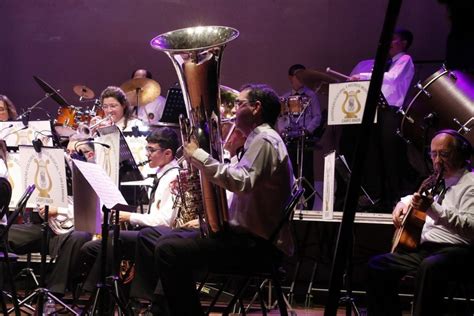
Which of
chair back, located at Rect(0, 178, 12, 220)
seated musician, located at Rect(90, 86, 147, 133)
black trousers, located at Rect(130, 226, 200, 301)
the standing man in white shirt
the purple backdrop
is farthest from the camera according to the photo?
the purple backdrop

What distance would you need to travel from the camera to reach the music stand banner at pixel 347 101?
18.7ft

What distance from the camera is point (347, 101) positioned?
5.75 m

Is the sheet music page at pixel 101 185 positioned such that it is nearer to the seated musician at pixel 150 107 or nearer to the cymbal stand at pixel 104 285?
the cymbal stand at pixel 104 285

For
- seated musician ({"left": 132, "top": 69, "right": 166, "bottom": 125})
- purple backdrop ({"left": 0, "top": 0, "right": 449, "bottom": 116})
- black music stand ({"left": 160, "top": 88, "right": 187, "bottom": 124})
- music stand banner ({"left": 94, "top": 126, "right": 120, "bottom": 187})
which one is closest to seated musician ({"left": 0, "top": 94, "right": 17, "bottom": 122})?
seated musician ({"left": 132, "top": 69, "right": 166, "bottom": 125})

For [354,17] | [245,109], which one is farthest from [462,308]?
[354,17]

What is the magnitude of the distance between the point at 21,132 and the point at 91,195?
2.23m

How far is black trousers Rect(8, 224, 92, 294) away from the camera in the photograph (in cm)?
548

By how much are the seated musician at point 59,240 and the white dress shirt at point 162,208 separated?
630 millimetres

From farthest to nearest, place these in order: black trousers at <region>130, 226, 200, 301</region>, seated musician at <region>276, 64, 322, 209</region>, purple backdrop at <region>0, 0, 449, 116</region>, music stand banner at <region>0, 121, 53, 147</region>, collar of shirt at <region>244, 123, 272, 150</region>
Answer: purple backdrop at <region>0, 0, 449, 116</region>
seated musician at <region>276, 64, 322, 209</region>
music stand banner at <region>0, 121, 53, 147</region>
black trousers at <region>130, 226, 200, 301</region>
collar of shirt at <region>244, 123, 272, 150</region>

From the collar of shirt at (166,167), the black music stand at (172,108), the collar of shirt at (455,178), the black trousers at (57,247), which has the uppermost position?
the black music stand at (172,108)

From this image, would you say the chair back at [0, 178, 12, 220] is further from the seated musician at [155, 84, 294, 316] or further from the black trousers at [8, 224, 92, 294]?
the seated musician at [155, 84, 294, 316]

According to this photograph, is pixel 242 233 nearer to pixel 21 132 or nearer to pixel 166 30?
pixel 21 132

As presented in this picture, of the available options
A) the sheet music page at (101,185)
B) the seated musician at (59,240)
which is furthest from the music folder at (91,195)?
the seated musician at (59,240)

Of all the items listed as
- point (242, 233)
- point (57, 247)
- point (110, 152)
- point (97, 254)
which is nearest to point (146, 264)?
point (97, 254)
